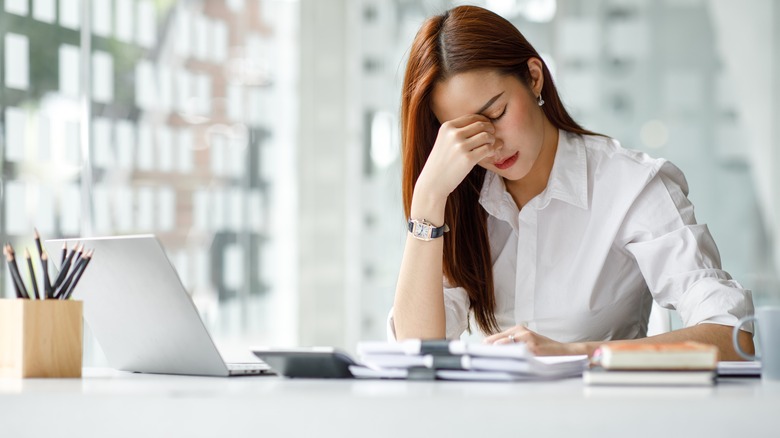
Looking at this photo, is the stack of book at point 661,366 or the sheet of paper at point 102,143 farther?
the sheet of paper at point 102,143

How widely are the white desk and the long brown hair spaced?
35.2 inches

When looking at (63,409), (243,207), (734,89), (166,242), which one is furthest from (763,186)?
(63,409)

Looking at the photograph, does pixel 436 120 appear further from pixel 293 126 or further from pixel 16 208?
pixel 293 126

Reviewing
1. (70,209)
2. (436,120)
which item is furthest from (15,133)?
(436,120)

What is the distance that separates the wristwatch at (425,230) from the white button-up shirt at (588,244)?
0.55 ft

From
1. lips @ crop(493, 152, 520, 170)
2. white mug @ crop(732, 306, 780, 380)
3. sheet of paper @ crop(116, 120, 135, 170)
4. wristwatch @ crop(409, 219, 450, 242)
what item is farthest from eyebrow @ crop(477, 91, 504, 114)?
sheet of paper @ crop(116, 120, 135, 170)

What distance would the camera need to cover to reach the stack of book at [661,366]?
83cm

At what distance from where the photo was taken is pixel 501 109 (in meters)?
1.62

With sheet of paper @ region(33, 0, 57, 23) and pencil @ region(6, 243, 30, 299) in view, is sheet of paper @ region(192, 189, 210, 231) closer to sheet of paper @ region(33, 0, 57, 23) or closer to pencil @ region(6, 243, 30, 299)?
sheet of paper @ region(33, 0, 57, 23)

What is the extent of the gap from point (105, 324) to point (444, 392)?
66 cm

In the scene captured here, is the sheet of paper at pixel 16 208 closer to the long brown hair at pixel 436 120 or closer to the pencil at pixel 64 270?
the long brown hair at pixel 436 120

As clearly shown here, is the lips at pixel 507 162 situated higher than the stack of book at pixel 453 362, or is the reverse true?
the lips at pixel 507 162

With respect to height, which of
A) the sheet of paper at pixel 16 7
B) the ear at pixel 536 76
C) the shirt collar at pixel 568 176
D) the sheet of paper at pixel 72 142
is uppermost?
the sheet of paper at pixel 16 7

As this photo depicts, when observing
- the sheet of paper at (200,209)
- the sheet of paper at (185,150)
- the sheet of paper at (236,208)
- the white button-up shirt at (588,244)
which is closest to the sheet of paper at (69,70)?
the sheet of paper at (185,150)
